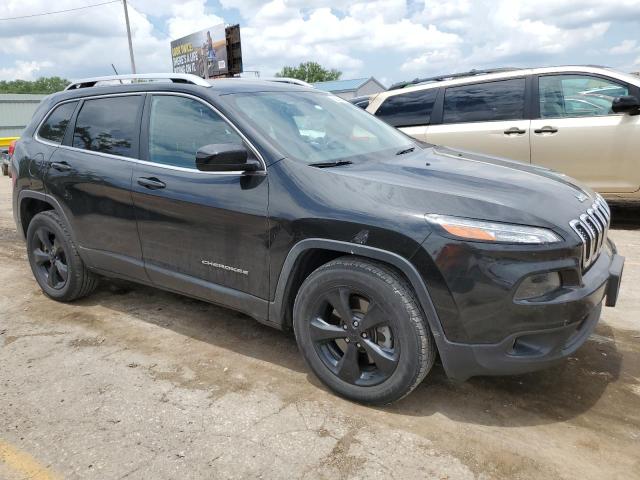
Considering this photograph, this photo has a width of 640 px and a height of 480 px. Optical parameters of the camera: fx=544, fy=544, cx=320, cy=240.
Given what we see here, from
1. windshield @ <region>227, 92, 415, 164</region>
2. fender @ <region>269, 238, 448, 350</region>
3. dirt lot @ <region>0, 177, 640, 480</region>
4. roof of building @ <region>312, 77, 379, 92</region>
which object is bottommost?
dirt lot @ <region>0, 177, 640, 480</region>

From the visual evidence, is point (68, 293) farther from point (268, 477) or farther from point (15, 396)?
point (268, 477)

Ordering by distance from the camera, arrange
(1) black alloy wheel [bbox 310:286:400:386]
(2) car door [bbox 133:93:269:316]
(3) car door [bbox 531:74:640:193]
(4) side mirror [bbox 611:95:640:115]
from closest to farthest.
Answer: (1) black alloy wheel [bbox 310:286:400:386] < (2) car door [bbox 133:93:269:316] < (4) side mirror [bbox 611:95:640:115] < (3) car door [bbox 531:74:640:193]

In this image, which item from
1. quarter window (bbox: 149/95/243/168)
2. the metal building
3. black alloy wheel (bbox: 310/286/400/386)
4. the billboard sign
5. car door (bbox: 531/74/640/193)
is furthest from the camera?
the metal building

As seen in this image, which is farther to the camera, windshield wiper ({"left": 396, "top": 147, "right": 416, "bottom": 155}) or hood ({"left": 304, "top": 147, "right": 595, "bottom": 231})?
windshield wiper ({"left": 396, "top": 147, "right": 416, "bottom": 155})

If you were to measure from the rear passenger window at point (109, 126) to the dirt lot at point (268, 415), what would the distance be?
Answer: 53.5 inches

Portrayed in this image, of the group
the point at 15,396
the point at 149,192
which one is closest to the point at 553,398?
the point at 149,192

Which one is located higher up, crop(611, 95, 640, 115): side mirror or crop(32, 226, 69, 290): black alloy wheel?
crop(611, 95, 640, 115): side mirror

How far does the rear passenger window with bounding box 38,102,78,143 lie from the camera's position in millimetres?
4348

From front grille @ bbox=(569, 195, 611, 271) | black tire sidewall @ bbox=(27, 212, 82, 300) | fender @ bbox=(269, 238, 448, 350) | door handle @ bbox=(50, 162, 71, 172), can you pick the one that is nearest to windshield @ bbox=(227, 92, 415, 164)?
fender @ bbox=(269, 238, 448, 350)

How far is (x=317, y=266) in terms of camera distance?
3021 mm

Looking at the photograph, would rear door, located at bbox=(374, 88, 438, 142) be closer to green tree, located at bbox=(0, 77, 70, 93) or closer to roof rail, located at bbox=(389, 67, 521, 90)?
roof rail, located at bbox=(389, 67, 521, 90)

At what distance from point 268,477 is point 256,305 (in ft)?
3.51

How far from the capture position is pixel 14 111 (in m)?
42.5

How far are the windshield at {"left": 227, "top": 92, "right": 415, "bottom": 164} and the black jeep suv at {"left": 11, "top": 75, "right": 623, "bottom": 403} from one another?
14 mm
